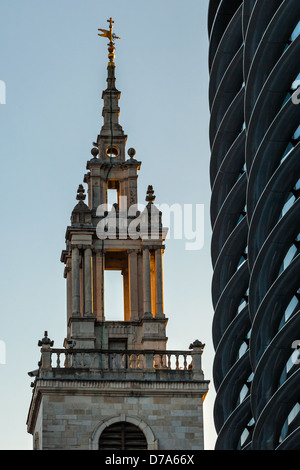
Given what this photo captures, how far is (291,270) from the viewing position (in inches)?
1865

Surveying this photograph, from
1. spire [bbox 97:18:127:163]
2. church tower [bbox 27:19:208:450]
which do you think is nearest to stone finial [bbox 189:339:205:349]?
church tower [bbox 27:19:208:450]

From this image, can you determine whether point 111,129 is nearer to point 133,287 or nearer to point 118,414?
point 133,287

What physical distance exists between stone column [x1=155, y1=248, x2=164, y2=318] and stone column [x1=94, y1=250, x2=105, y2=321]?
230 cm

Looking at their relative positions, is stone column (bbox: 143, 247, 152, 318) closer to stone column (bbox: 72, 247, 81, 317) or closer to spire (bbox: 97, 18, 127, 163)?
stone column (bbox: 72, 247, 81, 317)

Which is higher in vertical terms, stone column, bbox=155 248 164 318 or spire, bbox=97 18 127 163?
spire, bbox=97 18 127 163

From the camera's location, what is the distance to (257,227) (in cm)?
5050

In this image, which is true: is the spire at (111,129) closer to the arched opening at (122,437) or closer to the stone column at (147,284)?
the stone column at (147,284)

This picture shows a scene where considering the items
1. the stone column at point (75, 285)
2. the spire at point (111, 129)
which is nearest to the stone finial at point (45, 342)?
the stone column at point (75, 285)

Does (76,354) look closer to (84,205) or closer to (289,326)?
(84,205)

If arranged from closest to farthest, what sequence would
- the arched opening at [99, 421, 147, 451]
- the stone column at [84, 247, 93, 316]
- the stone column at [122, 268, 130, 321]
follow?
the arched opening at [99, 421, 147, 451]
the stone column at [84, 247, 93, 316]
the stone column at [122, 268, 130, 321]

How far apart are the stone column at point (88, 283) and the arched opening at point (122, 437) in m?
5.92

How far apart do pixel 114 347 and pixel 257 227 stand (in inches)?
637

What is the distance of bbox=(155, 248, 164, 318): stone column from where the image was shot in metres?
64.9

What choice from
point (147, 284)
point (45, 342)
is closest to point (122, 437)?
point (45, 342)
